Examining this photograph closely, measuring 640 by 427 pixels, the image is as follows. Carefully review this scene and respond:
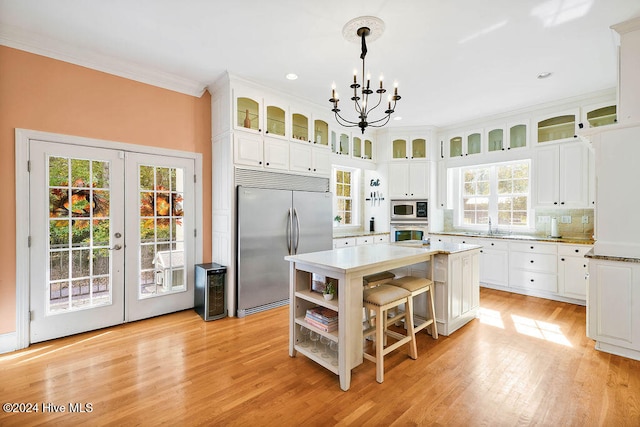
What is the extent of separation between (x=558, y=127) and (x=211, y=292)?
545 centimetres

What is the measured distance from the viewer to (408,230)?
18.1 feet

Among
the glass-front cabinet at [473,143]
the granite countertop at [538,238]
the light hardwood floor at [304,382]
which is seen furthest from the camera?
the glass-front cabinet at [473,143]

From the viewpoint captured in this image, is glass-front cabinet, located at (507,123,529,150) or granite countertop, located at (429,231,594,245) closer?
granite countertop, located at (429,231,594,245)

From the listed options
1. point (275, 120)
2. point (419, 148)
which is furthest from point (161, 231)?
point (419, 148)

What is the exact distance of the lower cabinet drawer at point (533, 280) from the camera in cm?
412

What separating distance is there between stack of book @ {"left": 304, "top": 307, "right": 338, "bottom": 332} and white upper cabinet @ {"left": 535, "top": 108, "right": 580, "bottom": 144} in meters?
4.40

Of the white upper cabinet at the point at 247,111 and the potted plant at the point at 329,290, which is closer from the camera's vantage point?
the potted plant at the point at 329,290

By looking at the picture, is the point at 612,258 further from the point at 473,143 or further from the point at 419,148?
the point at 419,148

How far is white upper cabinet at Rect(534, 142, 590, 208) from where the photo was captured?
13.3 feet

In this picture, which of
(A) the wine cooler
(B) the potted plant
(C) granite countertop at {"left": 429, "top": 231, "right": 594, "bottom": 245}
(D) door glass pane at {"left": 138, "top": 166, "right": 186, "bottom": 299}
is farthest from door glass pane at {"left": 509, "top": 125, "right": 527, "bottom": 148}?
(D) door glass pane at {"left": 138, "top": 166, "right": 186, "bottom": 299}

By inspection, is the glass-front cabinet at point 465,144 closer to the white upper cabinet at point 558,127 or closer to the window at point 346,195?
the white upper cabinet at point 558,127

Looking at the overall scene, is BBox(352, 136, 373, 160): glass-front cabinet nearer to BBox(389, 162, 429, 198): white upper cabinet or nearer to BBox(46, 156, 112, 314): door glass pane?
BBox(389, 162, 429, 198): white upper cabinet

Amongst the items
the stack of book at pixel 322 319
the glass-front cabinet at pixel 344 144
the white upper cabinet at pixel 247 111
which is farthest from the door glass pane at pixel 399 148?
the stack of book at pixel 322 319

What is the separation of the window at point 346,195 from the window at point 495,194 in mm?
2036
